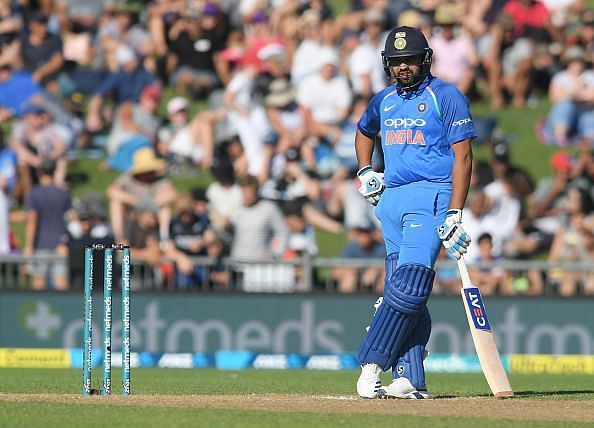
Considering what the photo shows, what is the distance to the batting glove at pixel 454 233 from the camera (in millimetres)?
9383

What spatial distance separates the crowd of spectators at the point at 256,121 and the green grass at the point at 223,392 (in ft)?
9.41

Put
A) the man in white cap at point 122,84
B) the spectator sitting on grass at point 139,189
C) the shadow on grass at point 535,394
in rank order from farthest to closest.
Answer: the man in white cap at point 122,84, the spectator sitting on grass at point 139,189, the shadow on grass at point 535,394

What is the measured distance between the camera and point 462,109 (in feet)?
31.2

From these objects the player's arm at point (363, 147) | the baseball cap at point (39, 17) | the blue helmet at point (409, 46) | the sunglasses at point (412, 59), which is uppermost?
the baseball cap at point (39, 17)

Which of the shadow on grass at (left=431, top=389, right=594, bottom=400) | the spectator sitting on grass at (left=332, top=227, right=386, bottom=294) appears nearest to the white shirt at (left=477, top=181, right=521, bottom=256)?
the spectator sitting on grass at (left=332, top=227, right=386, bottom=294)

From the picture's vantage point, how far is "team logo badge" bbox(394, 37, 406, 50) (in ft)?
31.7

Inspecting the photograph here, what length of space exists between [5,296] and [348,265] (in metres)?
3.83

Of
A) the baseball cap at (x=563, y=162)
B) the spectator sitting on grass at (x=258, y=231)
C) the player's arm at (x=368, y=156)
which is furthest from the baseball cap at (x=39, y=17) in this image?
the player's arm at (x=368, y=156)

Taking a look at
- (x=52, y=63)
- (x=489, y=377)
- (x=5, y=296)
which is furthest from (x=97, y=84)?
(x=489, y=377)

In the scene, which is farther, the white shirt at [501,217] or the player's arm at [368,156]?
the white shirt at [501,217]

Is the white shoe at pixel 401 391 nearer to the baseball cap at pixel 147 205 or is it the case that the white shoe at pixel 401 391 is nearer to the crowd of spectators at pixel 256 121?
the crowd of spectators at pixel 256 121

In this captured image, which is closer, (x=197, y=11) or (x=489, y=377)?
(x=489, y=377)

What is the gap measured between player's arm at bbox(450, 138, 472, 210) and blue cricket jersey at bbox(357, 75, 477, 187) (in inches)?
2.3

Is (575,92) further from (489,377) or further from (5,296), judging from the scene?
(489,377)
